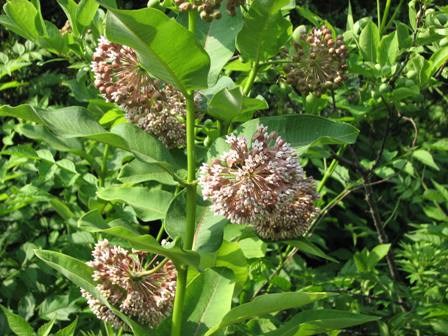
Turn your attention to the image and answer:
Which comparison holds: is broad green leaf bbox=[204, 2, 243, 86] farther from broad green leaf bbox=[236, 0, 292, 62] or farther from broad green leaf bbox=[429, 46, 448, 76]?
broad green leaf bbox=[429, 46, 448, 76]

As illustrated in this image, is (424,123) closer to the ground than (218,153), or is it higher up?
closer to the ground

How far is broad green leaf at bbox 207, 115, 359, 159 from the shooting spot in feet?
5.63

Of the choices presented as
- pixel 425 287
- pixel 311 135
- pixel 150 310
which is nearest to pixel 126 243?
pixel 150 310

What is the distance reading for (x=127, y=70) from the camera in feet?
5.74

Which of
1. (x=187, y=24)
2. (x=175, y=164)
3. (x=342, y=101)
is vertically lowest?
(x=342, y=101)

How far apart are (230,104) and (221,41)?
0.17 meters

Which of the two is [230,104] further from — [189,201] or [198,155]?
[198,155]

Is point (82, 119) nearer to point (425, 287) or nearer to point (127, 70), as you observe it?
point (127, 70)

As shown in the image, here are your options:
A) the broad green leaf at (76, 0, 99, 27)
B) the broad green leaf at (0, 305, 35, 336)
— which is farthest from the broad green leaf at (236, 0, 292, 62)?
the broad green leaf at (0, 305, 35, 336)

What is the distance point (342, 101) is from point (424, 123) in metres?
2.96

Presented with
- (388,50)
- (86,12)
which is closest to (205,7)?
(86,12)

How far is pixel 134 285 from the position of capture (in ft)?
5.95

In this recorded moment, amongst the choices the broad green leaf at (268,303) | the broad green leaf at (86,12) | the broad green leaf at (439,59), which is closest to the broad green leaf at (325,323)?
the broad green leaf at (268,303)

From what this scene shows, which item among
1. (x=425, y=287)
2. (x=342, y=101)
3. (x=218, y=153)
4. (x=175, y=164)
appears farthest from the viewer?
(x=425, y=287)
